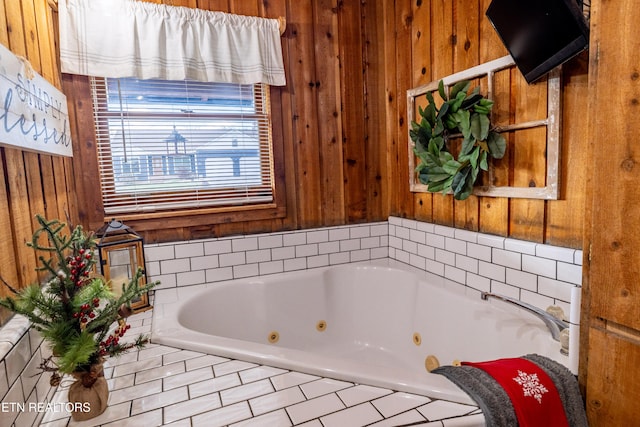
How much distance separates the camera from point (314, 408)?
0.97 metres

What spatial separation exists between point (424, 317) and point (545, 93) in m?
1.22

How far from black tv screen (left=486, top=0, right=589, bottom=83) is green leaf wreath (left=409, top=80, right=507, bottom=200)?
24 centimetres

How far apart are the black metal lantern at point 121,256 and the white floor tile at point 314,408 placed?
0.98m

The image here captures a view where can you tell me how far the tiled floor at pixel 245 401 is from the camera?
926 millimetres

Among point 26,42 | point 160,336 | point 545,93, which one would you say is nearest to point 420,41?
point 545,93

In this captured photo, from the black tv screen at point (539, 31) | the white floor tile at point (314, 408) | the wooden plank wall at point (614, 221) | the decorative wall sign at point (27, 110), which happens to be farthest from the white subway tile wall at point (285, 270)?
the black tv screen at point (539, 31)

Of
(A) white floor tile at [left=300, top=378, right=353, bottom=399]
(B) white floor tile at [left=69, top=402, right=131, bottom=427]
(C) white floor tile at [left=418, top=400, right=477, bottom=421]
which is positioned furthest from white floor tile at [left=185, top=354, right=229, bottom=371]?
(C) white floor tile at [left=418, top=400, right=477, bottom=421]

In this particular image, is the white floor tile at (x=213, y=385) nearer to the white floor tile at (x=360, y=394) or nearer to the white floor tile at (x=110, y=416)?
the white floor tile at (x=110, y=416)

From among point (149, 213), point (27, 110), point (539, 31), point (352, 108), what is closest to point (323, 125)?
point (352, 108)

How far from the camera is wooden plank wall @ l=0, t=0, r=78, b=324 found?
42.0 inches

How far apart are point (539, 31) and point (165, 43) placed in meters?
1.74

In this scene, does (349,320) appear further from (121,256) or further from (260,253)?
(121,256)

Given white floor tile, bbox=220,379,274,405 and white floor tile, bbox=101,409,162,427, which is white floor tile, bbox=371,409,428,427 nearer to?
white floor tile, bbox=220,379,274,405

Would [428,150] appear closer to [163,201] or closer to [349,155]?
[349,155]
